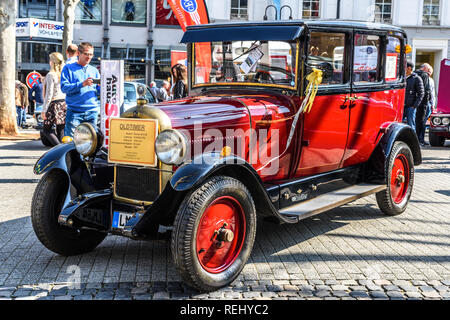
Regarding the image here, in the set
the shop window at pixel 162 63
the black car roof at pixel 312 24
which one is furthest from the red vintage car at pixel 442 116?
the shop window at pixel 162 63

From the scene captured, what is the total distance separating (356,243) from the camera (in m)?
4.86

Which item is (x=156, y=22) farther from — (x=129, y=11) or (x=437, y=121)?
(x=437, y=121)

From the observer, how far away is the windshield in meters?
4.76

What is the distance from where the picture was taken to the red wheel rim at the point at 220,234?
144 inches

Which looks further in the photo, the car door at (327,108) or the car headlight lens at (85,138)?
the car door at (327,108)

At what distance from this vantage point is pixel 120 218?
13.1ft

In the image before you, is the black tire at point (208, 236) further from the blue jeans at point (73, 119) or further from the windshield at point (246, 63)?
the blue jeans at point (73, 119)

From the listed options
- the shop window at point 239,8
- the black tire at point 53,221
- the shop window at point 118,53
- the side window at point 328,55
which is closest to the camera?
the black tire at point 53,221

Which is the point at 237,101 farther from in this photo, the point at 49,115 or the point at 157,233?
the point at 49,115

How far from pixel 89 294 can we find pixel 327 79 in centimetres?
287

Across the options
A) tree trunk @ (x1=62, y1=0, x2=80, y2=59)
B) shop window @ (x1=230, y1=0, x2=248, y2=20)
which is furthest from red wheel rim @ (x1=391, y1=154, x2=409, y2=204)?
shop window @ (x1=230, y1=0, x2=248, y2=20)

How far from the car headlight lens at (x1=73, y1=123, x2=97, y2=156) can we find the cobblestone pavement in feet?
2.96

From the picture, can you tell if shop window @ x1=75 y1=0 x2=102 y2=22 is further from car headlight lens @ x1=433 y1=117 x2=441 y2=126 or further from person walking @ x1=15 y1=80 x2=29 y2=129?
car headlight lens @ x1=433 y1=117 x2=441 y2=126
